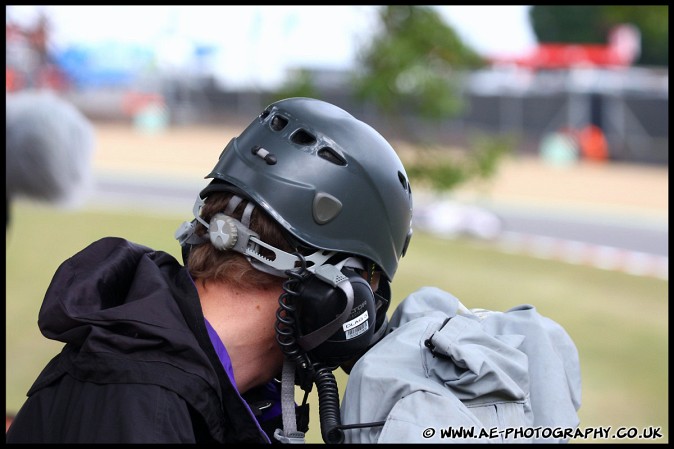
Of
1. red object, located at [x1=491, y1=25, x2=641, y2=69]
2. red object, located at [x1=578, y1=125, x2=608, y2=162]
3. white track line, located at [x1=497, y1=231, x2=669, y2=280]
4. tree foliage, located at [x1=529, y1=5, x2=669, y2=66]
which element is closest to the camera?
white track line, located at [x1=497, y1=231, x2=669, y2=280]

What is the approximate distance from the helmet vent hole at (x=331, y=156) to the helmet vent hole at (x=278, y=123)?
0.44 feet

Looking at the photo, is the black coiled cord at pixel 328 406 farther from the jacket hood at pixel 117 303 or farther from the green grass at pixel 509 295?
the green grass at pixel 509 295

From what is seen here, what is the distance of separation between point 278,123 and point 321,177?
221mm

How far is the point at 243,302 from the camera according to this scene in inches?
81.2

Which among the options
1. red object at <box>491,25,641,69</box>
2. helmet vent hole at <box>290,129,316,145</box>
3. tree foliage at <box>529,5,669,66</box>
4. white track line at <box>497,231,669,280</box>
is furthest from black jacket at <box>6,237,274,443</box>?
tree foliage at <box>529,5,669,66</box>

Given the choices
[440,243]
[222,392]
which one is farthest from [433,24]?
[222,392]

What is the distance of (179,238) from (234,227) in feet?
0.92

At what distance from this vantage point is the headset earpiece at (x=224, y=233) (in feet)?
6.60

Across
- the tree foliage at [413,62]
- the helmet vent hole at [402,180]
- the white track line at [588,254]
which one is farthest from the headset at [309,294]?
the white track line at [588,254]

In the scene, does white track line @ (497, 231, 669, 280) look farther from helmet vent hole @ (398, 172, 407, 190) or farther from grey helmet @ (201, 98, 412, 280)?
grey helmet @ (201, 98, 412, 280)

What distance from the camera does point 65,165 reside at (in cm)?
489

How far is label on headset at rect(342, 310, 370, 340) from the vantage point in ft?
6.77

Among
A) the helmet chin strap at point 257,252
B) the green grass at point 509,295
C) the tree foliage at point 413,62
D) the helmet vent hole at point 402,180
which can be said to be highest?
the tree foliage at point 413,62

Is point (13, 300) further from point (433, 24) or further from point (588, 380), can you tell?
point (433, 24)
